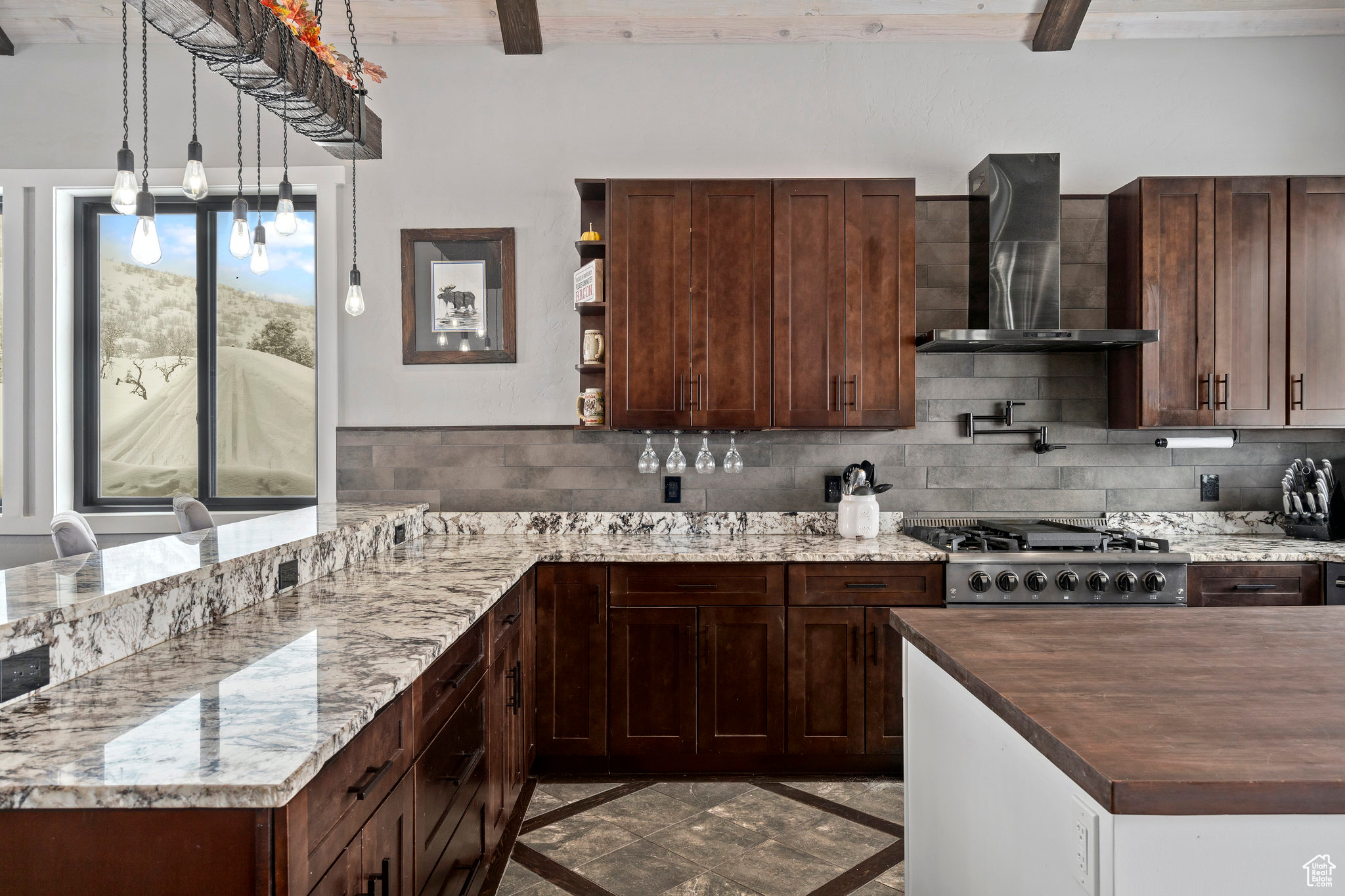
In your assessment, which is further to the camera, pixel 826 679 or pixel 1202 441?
pixel 1202 441

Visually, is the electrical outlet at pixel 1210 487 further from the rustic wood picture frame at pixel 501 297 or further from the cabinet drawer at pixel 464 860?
the cabinet drawer at pixel 464 860

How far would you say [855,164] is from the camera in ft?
11.7

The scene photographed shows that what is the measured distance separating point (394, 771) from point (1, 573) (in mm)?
1068

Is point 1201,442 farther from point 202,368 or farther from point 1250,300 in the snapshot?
point 202,368

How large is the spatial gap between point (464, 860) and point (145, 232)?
68.0 inches

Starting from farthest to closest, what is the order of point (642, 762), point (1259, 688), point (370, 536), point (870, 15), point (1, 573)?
point (870, 15) < point (642, 762) < point (370, 536) < point (1, 573) < point (1259, 688)

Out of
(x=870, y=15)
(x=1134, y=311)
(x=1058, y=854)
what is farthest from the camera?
(x=870, y=15)

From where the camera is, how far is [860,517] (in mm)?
3260

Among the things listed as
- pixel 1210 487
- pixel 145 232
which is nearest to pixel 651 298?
pixel 145 232

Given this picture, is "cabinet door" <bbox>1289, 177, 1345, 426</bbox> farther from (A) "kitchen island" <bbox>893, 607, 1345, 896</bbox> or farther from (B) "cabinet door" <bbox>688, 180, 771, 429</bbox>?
(B) "cabinet door" <bbox>688, 180, 771, 429</bbox>

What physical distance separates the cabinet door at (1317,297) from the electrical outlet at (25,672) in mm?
4186

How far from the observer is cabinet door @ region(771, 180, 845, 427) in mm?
3172

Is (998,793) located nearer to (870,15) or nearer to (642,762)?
(642,762)

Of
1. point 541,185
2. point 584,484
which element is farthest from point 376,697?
point 541,185
